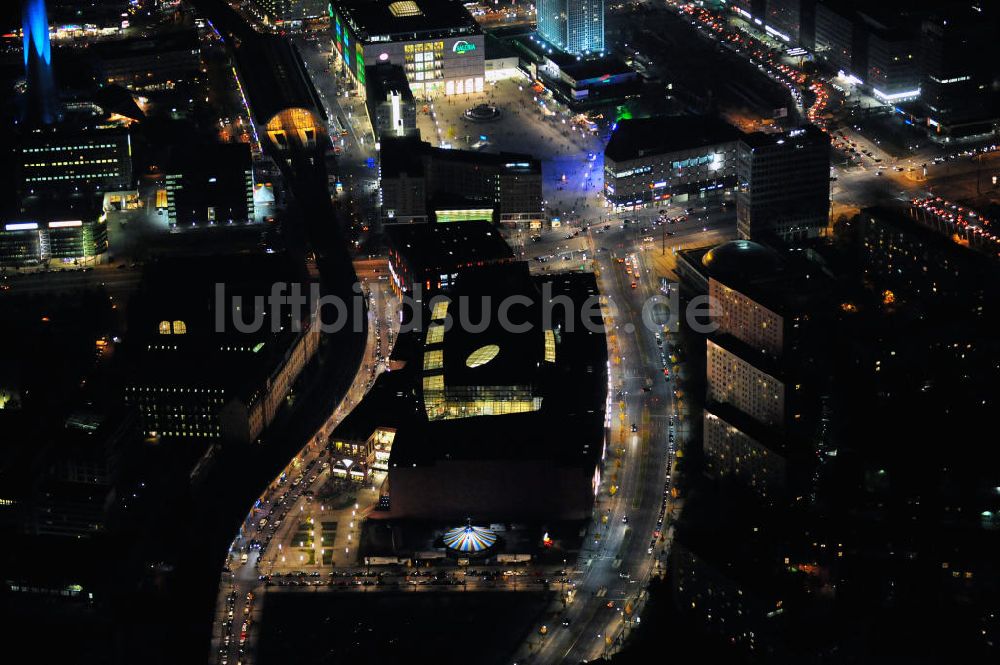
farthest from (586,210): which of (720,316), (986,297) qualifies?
(986,297)

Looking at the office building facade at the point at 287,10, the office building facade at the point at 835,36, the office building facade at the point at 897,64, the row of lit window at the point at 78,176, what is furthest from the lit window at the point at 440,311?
the office building facade at the point at 287,10

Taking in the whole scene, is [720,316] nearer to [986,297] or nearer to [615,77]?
[986,297]

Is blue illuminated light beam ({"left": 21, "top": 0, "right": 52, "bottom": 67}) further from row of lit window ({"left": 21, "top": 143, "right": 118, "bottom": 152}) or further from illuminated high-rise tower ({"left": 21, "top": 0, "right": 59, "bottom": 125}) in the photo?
row of lit window ({"left": 21, "top": 143, "right": 118, "bottom": 152})

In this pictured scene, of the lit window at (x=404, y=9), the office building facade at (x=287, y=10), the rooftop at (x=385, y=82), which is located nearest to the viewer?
the rooftop at (x=385, y=82)

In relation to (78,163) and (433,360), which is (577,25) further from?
(433,360)

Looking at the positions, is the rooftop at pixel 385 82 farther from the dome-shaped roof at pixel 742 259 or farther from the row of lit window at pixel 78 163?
the dome-shaped roof at pixel 742 259

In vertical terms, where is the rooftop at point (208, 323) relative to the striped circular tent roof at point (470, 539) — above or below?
above
